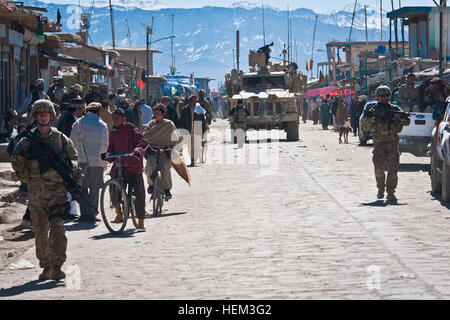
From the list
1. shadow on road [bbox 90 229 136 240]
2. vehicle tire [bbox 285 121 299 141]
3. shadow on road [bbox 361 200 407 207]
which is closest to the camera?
shadow on road [bbox 90 229 136 240]

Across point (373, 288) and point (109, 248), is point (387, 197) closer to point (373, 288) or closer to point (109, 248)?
point (109, 248)

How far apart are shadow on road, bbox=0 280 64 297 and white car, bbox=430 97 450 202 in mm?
7141

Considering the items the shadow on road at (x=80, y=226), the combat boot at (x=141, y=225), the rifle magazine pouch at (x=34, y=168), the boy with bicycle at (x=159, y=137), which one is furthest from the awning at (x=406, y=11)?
the rifle magazine pouch at (x=34, y=168)

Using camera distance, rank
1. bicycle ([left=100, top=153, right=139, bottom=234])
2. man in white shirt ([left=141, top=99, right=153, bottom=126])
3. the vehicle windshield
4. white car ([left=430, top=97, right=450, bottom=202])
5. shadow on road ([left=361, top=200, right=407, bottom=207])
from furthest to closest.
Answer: the vehicle windshield → man in white shirt ([left=141, top=99, right=153, bottom=126]) → white car ([left=430, top=97, right=450, bottom=202]) → shadow on road ([left=361, top=200, right=407, bottom=207]) → bicycle ([left=100, top=153, right=139, bottom=234])

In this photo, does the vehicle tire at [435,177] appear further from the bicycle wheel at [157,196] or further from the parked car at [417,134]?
the bicycle wheel at [157,196]

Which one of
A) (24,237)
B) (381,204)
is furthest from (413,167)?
(24,237)

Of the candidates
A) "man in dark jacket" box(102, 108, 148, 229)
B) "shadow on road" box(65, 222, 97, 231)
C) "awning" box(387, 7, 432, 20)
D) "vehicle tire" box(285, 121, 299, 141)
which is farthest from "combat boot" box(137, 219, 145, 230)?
"awning" box(387, 7, 432, 20)

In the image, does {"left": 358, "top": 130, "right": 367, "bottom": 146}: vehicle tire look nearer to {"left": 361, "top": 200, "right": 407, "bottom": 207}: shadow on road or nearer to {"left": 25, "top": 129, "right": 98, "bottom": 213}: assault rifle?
{"left": 361, "top": 200, "right": 407, "bottom": 207}: shadow on road

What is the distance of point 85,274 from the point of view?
8.34m

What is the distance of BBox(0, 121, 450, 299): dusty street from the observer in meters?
7.38

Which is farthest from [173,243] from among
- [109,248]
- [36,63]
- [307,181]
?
[36,63]

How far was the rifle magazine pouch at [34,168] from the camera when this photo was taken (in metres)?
8.36

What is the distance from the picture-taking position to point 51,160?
8.37 meters

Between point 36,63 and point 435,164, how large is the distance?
1423 cm
